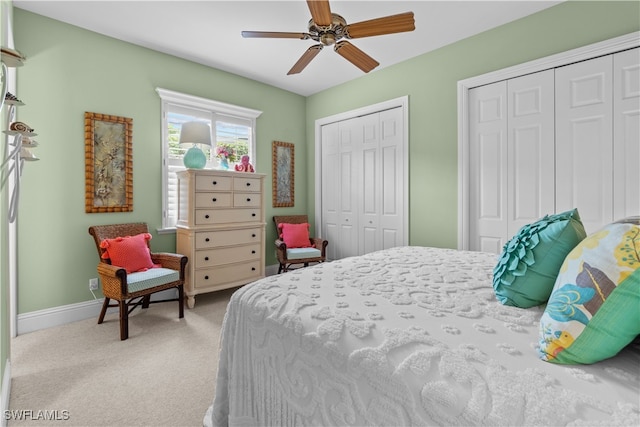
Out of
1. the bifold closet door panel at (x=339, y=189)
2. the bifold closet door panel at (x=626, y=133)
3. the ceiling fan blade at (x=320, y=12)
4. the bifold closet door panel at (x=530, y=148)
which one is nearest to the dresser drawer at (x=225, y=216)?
the bifold closet door panel at (x=339, y=189)

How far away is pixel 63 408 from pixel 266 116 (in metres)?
3.88

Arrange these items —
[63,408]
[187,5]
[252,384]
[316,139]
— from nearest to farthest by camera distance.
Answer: [252,384], [63,408], [187,5], [316,139]

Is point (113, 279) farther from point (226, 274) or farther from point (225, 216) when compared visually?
point (225, 216)

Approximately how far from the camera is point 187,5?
2.73 m

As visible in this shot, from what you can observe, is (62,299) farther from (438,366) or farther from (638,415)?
(638,415)

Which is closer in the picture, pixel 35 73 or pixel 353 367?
pixel 353 367

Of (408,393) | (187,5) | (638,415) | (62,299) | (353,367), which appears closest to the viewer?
(638,415)

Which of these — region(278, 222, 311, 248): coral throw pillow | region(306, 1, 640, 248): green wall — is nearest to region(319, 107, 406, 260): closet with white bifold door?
region(306, 1, 640, 248): green wall

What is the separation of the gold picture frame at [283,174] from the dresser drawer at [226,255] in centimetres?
103

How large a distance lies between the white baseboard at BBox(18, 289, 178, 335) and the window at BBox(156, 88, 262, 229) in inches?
41.7

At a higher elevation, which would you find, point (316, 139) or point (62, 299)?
point (316, 139)

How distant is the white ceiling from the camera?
2.74 meters

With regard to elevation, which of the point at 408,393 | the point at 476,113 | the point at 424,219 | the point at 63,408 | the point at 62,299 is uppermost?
the point at 476,113

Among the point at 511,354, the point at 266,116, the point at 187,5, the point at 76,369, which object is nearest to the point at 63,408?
the point at 76,369
